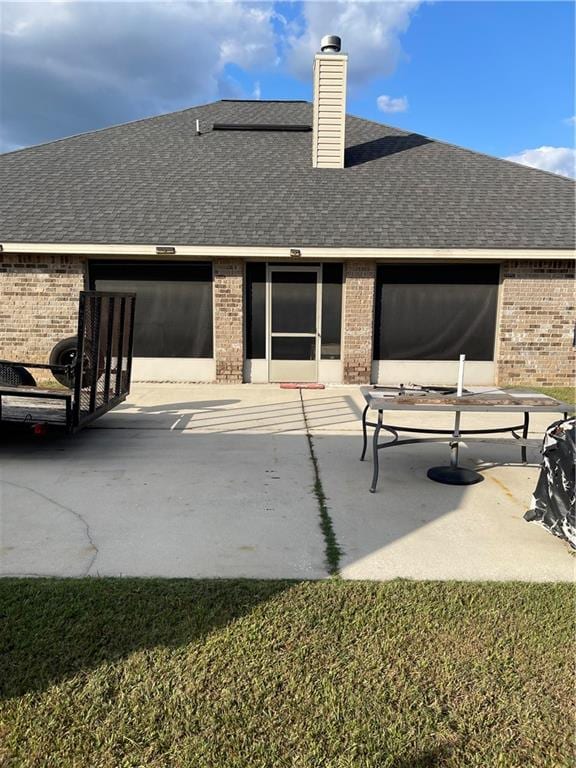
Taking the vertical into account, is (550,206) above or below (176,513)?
above

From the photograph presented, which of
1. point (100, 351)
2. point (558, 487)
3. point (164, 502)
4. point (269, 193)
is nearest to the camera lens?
point (558, 487)

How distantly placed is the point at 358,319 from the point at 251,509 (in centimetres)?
690

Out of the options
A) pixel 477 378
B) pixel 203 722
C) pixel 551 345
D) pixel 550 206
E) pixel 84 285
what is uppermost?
pixel 550 206

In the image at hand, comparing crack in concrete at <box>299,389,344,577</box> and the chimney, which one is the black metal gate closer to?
crack in concrete at <box>299,389,344,577</box>

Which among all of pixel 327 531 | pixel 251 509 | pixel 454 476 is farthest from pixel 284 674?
pixel 454 476

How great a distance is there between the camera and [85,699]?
230cm

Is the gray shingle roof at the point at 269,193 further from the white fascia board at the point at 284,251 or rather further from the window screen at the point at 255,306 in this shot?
the window screen at the point at 255,306

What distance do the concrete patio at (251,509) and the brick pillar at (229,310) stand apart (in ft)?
12.1

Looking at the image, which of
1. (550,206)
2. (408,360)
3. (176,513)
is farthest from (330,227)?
(176,513)

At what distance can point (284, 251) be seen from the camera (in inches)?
404

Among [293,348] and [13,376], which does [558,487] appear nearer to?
[13,376]

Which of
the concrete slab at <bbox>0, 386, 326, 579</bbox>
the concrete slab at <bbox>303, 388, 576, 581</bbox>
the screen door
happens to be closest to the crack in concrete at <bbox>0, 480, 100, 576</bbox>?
the concrete slab at <bbox>0, 386, 326, 579</bbox>

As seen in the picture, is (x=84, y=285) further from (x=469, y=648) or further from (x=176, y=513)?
(x=469, y=648)

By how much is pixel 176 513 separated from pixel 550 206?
11.0 metres
